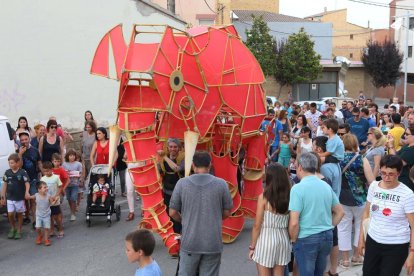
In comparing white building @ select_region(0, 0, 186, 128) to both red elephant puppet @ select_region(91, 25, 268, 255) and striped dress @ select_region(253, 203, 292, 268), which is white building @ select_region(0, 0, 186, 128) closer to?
red elephant puppet @ select_region(91, 25, 268, 255)

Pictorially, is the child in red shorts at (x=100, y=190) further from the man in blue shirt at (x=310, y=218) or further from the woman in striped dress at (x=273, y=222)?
the man in blue shirt at (x=310, y=218)

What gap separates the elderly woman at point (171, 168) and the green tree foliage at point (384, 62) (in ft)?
128

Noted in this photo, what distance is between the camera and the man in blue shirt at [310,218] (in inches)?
179

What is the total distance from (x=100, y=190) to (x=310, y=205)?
4.87 meters

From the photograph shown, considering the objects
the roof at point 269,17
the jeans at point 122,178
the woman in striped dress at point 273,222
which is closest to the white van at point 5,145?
the jeans at point 122,178

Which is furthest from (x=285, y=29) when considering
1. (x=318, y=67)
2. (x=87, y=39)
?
Result: (x=87, y=39)

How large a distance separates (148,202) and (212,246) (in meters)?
2.04

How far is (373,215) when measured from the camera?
4789 mm

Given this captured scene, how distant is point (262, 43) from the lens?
36.2 m

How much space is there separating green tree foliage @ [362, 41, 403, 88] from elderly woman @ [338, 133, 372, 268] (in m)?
38.7

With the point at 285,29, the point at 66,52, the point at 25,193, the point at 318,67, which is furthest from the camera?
the point at 285,29

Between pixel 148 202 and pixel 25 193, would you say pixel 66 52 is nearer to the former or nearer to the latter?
pixel 25 193

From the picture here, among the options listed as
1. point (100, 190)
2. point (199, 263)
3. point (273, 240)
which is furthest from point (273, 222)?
point (100, 190)

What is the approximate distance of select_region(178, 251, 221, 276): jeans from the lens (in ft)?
15.5
